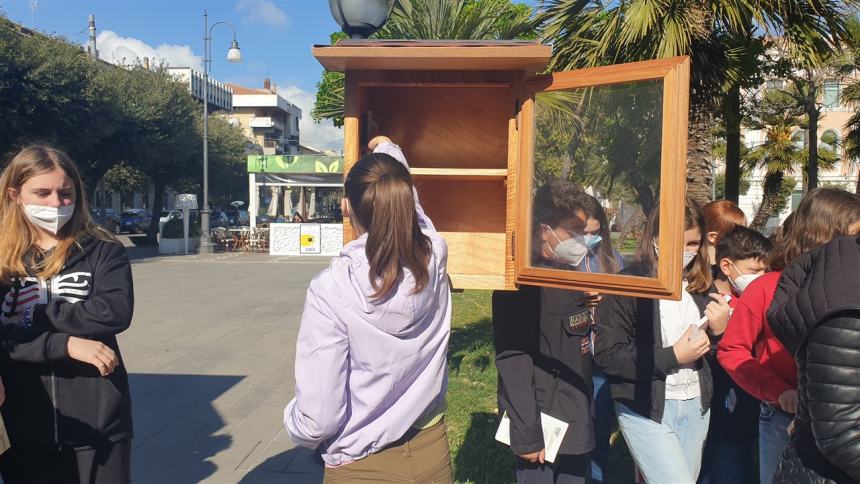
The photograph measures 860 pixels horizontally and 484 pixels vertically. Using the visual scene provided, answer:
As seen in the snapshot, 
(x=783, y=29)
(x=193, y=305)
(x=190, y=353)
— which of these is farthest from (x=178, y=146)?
(x=783, y=29)

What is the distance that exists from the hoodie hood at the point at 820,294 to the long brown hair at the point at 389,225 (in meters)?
1.05

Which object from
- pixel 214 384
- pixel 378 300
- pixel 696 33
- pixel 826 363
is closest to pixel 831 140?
pixel 696 33

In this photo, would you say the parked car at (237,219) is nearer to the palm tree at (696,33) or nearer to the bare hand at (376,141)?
the palm tree at (696,33)

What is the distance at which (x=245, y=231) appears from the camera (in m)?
28.3

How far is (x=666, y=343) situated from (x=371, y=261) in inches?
63.0

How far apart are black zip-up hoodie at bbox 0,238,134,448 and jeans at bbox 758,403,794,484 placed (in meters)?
2.60

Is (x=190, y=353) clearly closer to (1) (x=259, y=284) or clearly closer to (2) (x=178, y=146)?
(1) (x=259, y=284)

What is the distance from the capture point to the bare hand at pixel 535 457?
2891 mm

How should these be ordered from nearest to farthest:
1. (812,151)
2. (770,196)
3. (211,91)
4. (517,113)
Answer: (517,113) < (812,151) < (770,196) < (211,91)

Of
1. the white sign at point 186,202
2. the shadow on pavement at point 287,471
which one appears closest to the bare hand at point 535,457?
the shadow on pavement at point 287,471

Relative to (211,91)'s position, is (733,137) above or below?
below

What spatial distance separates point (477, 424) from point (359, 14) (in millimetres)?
3104

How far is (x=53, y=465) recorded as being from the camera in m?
2.49

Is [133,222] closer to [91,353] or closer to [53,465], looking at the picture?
[53,465]
